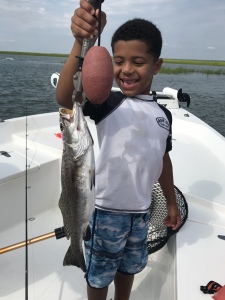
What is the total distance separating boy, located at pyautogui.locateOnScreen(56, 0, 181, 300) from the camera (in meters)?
1.79

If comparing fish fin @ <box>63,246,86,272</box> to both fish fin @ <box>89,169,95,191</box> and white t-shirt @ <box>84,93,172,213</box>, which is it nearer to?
white t-shirt @ <box>84,93,172,213</box>

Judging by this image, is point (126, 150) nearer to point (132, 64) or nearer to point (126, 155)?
point (126, 155)

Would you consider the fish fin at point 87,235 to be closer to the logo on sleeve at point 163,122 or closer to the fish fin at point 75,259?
the fish fin at point 75,259

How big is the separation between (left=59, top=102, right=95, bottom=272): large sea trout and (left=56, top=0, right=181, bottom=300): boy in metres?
0.21

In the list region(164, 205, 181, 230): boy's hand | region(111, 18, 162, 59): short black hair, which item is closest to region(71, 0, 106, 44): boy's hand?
region(111, 18, 162, 59): short black hair

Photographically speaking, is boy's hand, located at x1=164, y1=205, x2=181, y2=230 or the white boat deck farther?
boy's hand, located at x1=164, y1=205, x2=181, y2=230

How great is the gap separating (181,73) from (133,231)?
40860 mm

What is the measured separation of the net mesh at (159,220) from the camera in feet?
8.18

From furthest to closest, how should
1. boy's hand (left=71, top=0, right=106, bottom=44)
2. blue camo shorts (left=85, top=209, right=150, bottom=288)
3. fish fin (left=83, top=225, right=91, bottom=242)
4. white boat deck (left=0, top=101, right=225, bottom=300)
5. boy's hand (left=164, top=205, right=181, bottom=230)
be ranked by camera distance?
boy's hand (left=164, top=205, right=181, bottom=230) → white boat deck (left=0, top=101, right=225, bottom=300) → blue camo shorts (left=85, top=209, right=150, bottom=288) → fish fin (left=83, top=225, right=91, bottom=242) → boy's hand (left=71, top=0, right=106, bottom=44)

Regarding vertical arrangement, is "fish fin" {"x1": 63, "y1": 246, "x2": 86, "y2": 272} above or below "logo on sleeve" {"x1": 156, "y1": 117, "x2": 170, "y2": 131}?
below

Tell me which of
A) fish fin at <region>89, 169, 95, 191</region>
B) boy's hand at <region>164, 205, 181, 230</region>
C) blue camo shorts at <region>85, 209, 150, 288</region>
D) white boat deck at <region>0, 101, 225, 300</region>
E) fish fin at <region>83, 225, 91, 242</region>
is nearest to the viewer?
fish fin at <region>89, 169, 95, 191</region>

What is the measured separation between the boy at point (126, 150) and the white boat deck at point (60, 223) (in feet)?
1.77

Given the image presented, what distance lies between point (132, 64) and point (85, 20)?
1.74ft

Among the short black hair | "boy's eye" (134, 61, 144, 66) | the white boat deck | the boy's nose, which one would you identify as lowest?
the white boat deck
